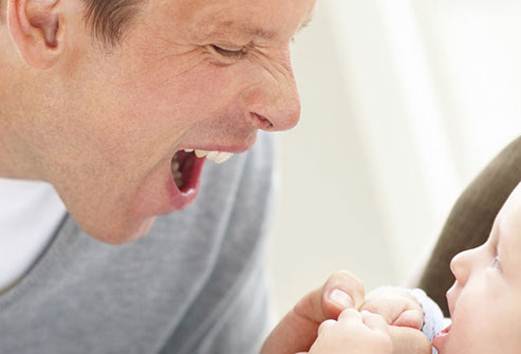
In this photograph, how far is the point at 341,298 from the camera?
1.47 metres

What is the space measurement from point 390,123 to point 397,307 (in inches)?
49.8

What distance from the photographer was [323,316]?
4.95 ft

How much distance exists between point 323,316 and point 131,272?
0.48 meters

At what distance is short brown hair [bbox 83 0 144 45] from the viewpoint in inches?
55.4

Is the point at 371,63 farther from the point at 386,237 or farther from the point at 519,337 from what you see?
the point at 519,337

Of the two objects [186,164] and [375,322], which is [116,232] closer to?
[186,164]

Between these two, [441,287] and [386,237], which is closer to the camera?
[441,287]

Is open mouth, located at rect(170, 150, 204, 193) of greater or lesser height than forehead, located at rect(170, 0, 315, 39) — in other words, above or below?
below

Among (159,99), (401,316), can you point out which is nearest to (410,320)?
(401,316)

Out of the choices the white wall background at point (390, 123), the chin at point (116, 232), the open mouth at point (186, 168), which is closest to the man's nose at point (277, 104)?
the open mouth at point (186, 168)

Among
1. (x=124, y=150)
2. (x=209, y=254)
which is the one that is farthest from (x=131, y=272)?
(x=124, y=150)

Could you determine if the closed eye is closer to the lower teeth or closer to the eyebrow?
the eyebrow

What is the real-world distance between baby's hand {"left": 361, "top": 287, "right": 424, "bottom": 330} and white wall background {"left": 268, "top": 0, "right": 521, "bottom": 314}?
1.09 m

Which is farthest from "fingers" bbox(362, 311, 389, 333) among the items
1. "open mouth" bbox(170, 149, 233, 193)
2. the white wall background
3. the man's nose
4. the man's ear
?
the white wall background
